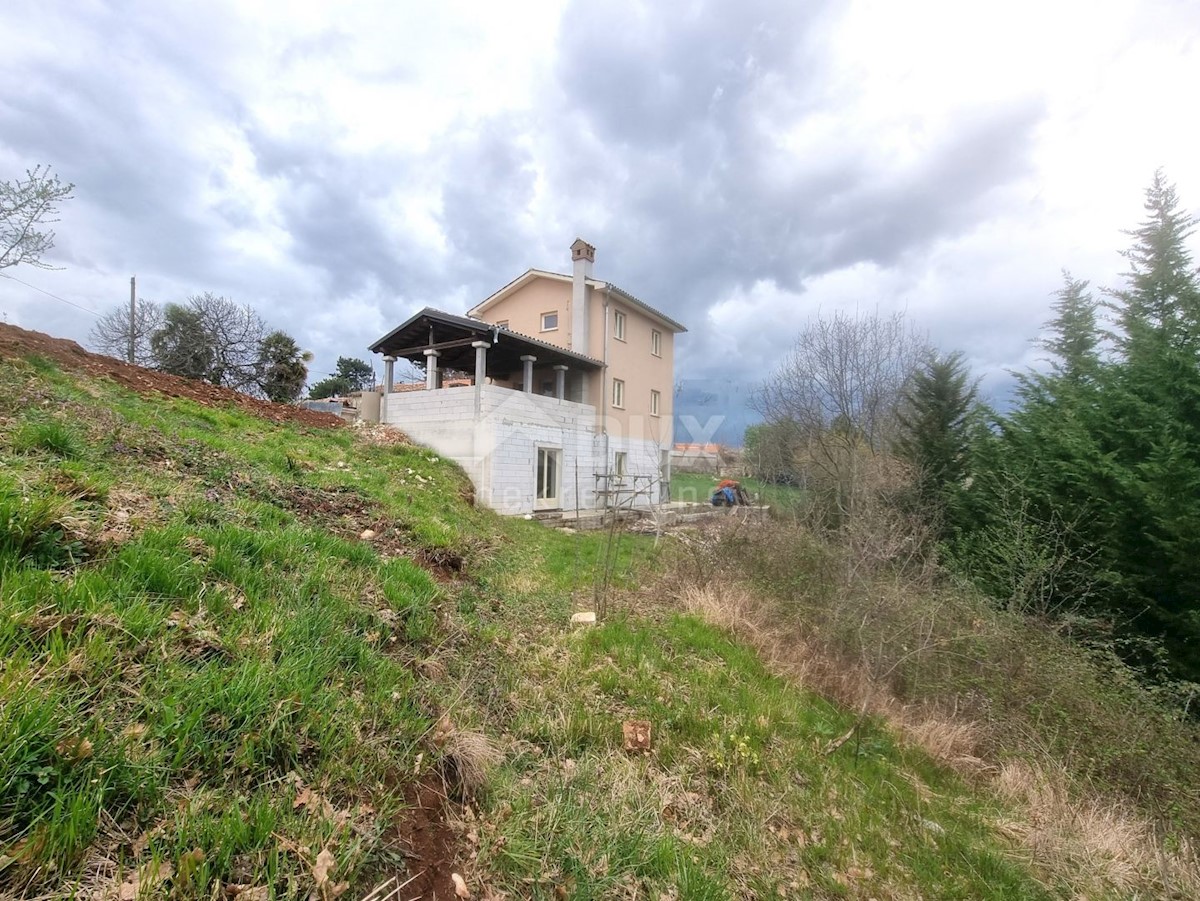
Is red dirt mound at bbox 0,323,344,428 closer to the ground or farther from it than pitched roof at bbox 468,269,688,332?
closer to the ground

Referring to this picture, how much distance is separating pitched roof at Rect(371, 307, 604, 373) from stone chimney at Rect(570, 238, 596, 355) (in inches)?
40.4

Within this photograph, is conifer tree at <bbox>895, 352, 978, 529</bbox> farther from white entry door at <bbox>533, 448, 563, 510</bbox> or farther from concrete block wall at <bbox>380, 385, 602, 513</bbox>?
white entry door at <bbox>533, 448, 563, 510</bbox>

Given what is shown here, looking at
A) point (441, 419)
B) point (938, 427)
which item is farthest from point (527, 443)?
point (938, 427)

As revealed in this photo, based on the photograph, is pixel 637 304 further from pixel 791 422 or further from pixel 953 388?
pixel 953 388

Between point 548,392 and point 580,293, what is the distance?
3.93m

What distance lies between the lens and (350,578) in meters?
3.65

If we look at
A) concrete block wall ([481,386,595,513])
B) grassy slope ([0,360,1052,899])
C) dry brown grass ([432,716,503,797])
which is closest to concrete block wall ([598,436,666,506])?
concrete block wall ([481,386,595,513])

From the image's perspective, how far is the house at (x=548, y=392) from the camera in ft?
44.2

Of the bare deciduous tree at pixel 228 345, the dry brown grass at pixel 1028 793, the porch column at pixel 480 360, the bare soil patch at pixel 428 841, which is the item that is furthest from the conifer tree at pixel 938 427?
the bare deciduous tree at pixel 228 345

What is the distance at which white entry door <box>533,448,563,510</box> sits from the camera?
15.1 meters

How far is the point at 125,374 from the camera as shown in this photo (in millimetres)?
9805

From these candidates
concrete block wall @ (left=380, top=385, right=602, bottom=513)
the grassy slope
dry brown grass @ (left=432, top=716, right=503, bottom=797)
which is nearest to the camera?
the grassy slope

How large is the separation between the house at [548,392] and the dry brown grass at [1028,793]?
15.5 ft

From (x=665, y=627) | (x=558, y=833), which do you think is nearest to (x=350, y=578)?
(x=558, y=833)
